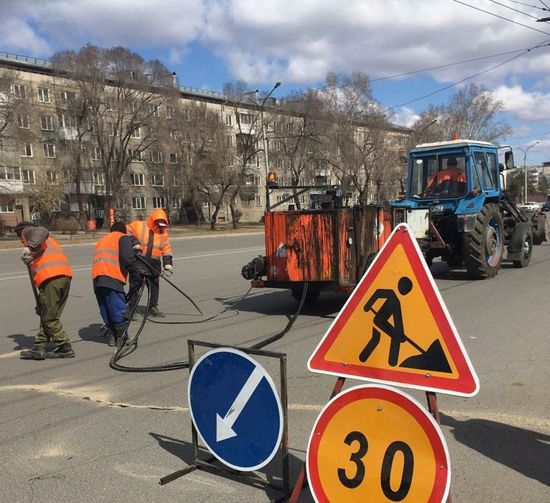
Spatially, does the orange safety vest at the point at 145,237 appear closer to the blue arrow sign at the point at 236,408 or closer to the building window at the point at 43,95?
the blue arrow sign at the point at 236,408

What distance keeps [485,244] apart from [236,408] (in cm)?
946

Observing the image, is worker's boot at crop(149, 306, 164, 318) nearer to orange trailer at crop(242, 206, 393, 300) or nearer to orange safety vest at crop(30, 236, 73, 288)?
orange trailer at crop(242, 206, 393, 300)

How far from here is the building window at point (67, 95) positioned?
1956 inches

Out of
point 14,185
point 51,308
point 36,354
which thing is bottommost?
point 36,354

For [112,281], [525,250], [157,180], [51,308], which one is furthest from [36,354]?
[157,180]

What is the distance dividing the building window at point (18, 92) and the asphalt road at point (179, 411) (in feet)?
124

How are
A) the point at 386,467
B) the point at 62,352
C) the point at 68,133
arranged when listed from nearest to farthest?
the point at 386,467
the point at 62,352
the point at 68,133

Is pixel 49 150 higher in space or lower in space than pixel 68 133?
lower

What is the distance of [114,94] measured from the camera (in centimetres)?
4947

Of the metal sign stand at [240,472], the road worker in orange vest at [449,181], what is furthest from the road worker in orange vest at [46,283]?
the road worker in orange vest at [449,181]

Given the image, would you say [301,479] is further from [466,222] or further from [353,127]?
[353,127]

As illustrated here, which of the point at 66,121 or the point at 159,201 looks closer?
the point at 66,121

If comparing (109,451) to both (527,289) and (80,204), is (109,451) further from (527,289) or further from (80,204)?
(80,204)

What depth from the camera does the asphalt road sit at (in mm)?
3385
